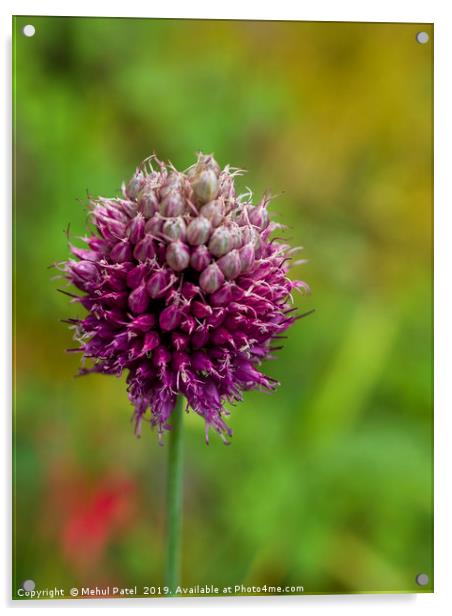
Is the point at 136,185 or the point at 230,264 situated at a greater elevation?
the point at 136,185

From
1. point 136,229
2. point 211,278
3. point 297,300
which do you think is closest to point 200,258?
point 211,278

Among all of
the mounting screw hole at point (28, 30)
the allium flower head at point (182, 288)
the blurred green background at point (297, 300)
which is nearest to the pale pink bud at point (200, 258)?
the allium flower head at point (182, 288)

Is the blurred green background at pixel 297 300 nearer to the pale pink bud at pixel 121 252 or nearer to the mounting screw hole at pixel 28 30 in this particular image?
the mounting screw hole at pixel 28 30

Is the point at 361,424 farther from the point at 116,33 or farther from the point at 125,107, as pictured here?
the point at 116,33

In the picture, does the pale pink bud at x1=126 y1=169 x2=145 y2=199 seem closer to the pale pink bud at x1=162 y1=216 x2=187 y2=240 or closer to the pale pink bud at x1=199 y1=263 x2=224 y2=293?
the pale pink bud at x1=162 y1=216 x2=187 y2=240

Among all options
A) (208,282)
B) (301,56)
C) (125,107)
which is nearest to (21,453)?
(208,282)

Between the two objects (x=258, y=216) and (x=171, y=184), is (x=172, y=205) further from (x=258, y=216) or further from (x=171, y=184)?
(x=258, y=216)

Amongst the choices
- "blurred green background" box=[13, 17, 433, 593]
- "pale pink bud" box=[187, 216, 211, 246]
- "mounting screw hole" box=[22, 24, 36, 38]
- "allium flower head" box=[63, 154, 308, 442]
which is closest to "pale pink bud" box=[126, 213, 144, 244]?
"allium flower head" box=[63, 154, 308, 442]
